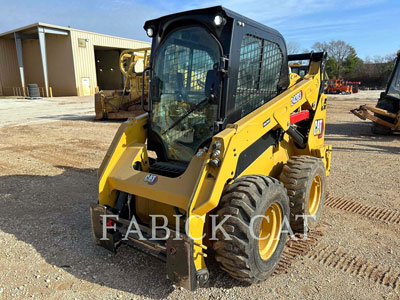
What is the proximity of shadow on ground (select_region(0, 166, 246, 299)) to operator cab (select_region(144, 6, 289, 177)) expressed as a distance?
0.99 m

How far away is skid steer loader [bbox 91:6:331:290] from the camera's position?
2.49m

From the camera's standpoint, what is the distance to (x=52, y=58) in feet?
93.3

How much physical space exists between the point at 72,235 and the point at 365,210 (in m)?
3.78

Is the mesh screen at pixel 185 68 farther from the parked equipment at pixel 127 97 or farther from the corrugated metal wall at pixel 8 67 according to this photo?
the corrugated metal wall at pixel 8 67

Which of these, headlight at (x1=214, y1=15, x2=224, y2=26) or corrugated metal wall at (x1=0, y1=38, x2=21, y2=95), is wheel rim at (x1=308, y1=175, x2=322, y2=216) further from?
corrugated metal wall at (x1=0, y1=38, x2=21, y2=95)

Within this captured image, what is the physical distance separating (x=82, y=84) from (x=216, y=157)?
28.8 meters

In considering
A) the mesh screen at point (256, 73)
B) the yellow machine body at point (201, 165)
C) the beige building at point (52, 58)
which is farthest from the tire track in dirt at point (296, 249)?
the beige building at point (52, 58)

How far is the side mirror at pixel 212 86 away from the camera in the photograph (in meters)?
2.84

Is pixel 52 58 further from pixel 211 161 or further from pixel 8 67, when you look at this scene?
pixel 211 161

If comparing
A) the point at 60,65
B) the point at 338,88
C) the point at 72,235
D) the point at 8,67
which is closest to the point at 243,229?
the point at 72,235

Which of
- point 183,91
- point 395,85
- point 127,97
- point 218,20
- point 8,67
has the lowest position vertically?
point 127,97

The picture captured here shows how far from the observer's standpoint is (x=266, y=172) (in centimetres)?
347

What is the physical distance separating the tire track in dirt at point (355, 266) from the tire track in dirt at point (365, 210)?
108 cm

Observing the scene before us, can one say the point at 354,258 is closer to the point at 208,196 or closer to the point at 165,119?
the point at 208,196
